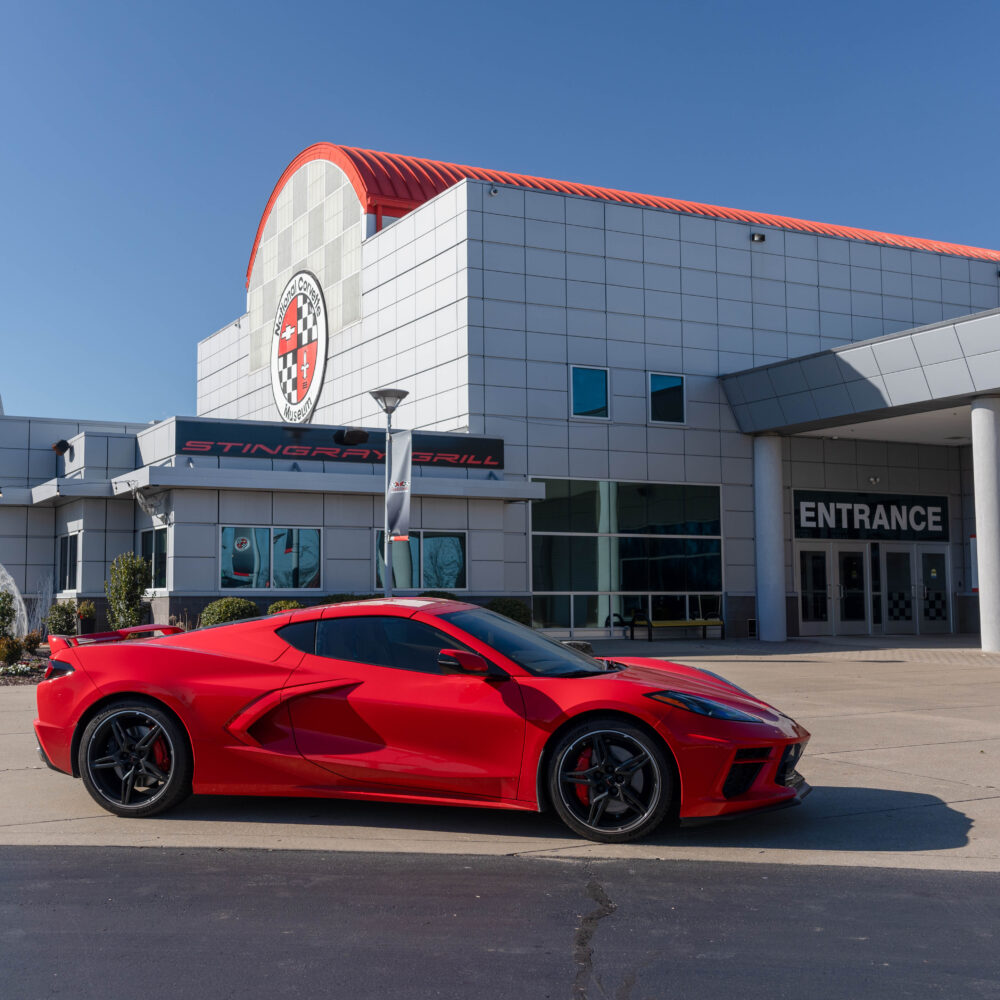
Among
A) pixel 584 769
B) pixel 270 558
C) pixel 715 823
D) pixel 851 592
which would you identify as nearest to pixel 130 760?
pixel 584 769

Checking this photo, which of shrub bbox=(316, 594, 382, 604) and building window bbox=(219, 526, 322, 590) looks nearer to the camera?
shrub bbox=(316, 594, 382, 604)

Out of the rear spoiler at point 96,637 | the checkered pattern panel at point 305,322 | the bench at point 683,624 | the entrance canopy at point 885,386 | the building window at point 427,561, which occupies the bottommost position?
the bench at point 683,624

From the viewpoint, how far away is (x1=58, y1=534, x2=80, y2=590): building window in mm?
25250

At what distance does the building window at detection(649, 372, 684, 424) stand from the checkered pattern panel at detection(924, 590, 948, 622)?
29.3ft

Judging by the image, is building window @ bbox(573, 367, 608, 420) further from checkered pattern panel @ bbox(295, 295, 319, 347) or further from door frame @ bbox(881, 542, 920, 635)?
checkered pattern panel @ bbox(295, 295, 319, 347)

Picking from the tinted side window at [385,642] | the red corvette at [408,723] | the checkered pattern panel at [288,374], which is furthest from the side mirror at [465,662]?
the checkered pattern panel at [288,374]

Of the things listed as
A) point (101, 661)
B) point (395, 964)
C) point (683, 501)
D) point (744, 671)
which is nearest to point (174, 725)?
point (101, 661)

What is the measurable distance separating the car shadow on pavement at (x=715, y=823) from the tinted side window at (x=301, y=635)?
3.41 ft

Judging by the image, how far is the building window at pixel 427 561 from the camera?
23.7 meters

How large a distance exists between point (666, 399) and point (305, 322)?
42.9 feet

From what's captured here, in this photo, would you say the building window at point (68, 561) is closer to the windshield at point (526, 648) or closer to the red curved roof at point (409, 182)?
the red curved roof at point (409, 182)

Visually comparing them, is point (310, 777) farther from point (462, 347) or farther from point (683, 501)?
point (683, 501)

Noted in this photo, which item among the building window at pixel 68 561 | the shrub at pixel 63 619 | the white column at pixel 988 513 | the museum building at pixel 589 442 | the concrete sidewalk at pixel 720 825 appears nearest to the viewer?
the concrete sidewalk at pixel 720 825

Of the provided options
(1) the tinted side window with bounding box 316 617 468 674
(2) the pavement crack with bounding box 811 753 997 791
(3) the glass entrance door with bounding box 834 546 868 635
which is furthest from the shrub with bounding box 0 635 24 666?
(3) the glass entrance door with bounding box 834 546 868 635
